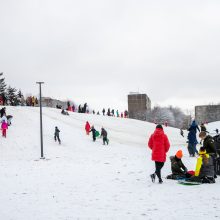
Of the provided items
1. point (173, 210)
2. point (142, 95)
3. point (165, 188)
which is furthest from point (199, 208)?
point (142, 95)

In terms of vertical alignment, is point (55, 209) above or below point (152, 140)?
below

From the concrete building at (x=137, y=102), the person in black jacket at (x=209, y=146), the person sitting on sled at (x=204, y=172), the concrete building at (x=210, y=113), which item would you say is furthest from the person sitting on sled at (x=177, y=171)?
the concrete building at (x=137, y=102)

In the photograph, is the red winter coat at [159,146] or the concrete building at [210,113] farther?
the concrete building at [210,113]

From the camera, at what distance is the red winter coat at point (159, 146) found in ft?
36.0

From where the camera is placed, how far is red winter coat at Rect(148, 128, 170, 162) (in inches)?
432

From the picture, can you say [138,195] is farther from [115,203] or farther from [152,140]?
[152,140]

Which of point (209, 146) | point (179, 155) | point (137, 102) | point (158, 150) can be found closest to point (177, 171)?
point (179, 155)

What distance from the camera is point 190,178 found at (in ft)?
35.1

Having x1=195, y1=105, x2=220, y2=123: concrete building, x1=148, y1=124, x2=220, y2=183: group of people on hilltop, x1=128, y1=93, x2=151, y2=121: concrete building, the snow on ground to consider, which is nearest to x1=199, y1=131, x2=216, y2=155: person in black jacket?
x1=148, y1=124, x2=220, y2=183: group of people on hilltop

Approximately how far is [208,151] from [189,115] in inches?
6944

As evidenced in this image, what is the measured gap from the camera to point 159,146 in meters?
11.1

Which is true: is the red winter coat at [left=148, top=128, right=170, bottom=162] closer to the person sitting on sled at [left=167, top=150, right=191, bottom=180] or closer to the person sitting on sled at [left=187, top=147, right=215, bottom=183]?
the person sitting on sled at [left=167, top=150, right=191, bottom=180]

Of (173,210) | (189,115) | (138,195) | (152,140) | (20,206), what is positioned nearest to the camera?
(173,210)

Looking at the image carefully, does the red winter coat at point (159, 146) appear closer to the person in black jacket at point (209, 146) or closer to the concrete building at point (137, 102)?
the person in black jacket at point (209, 146)
